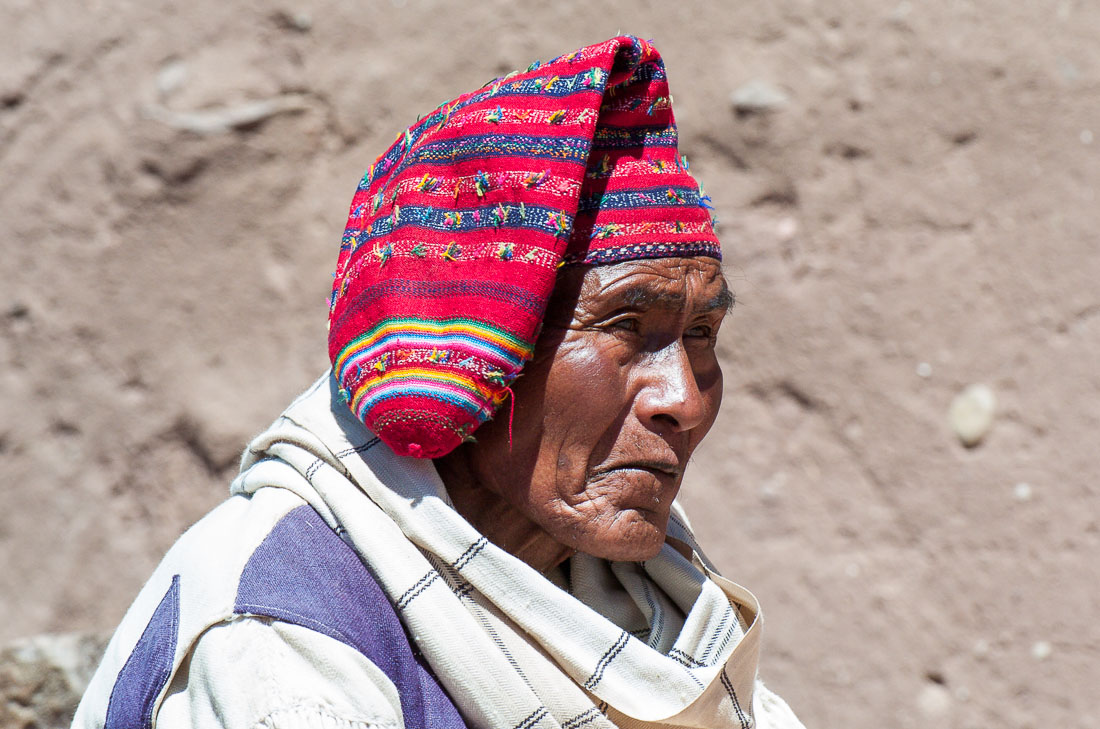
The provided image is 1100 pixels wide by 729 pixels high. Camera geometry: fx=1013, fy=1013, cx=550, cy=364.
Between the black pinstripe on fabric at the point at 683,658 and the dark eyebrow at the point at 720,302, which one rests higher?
the dark eyebrow at the point at 720,302

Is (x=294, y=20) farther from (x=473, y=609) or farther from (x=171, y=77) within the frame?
(x=473, y=609)

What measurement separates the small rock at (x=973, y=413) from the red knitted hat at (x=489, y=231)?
1.61 m

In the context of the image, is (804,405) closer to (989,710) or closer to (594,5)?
(989,710)

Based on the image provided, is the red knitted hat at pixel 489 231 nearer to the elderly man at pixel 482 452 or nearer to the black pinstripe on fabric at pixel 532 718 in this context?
the elderly man at pixel 482 452

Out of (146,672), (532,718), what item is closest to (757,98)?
(532,718)

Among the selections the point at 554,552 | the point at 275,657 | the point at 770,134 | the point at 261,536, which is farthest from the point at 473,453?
the point at 770,134

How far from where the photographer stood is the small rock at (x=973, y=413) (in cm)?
301

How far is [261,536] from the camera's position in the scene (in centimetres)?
159

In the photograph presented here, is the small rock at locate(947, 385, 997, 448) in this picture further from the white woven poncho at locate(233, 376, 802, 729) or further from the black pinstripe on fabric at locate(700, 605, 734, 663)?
the white woven poncho at locate(233, 376, 802, 729)

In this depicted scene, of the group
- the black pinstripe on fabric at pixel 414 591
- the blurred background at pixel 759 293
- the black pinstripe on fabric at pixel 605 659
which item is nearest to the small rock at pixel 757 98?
the blurred background at pixel 759 293

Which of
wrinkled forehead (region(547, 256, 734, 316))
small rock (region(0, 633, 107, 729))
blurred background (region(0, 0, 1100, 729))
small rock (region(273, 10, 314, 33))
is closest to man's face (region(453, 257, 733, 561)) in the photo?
wrinkled forehead (region(547, 256, 734, 316))

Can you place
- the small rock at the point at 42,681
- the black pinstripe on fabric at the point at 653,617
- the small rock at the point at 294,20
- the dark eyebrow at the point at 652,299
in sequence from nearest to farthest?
the dark eyebrow at the point at 652,299 < the black pinstripe on fabric at the point at 653,617 < the small rock at the point at 42,681 < the small rock at the point at 294,20

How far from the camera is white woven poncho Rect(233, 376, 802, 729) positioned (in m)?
1.59

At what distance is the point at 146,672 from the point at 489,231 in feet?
2.80
